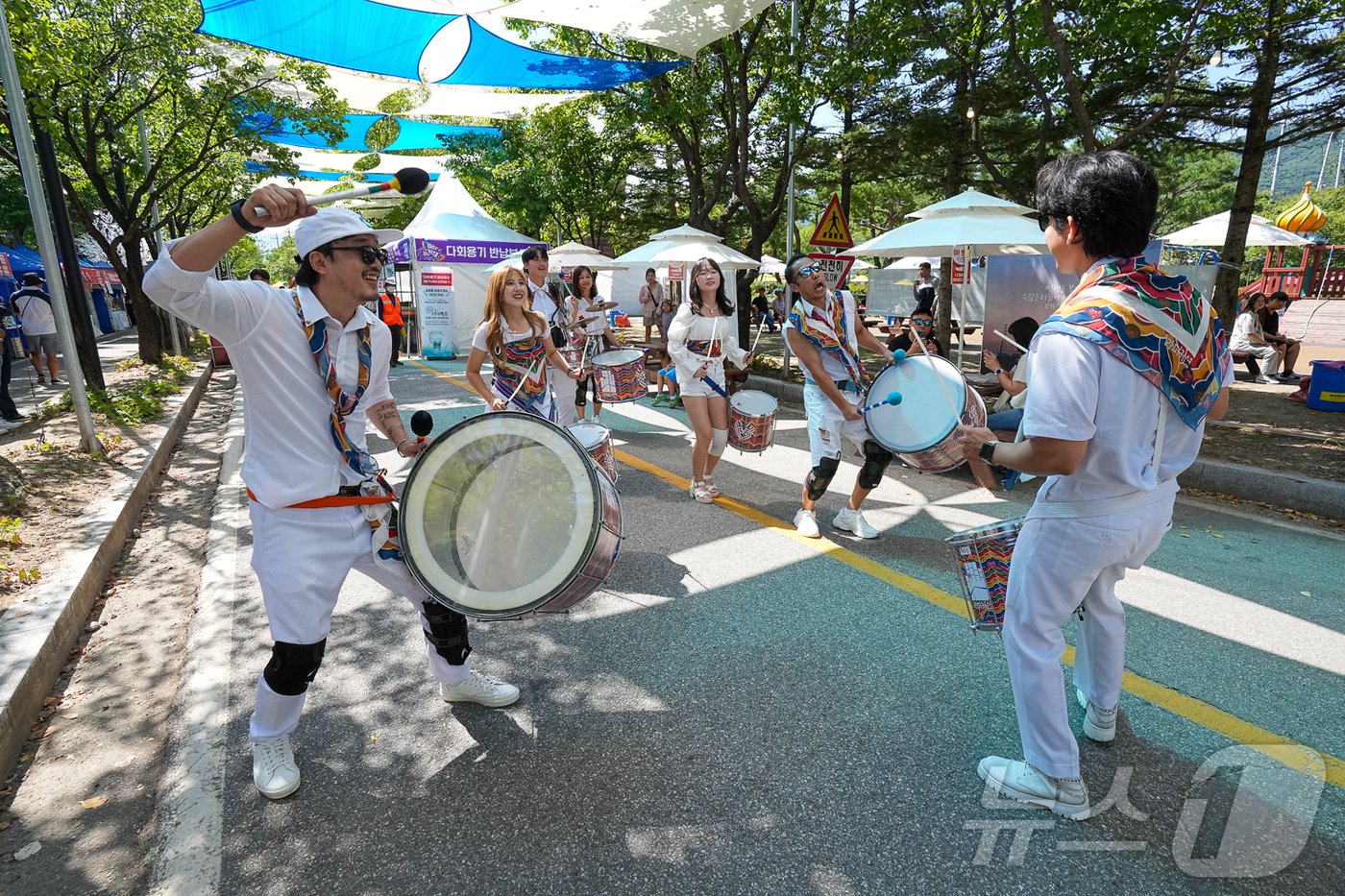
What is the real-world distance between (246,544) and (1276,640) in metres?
5.98

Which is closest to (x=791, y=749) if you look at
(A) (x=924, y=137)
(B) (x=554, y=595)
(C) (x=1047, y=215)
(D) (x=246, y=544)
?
(B) (x=554, y=595)

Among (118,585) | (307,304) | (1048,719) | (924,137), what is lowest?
(118,585)

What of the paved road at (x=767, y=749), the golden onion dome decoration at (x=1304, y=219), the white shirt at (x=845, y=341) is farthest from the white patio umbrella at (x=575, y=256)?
the golden onion dome decoration at (x=1304, y=219)

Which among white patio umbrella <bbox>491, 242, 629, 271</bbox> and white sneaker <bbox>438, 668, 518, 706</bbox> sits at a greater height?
white patio umbrella <bbox>491, 242, 629, 271</bbox>

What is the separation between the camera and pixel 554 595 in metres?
2.33

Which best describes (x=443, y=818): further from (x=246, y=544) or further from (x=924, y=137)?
(x=924, y=137)

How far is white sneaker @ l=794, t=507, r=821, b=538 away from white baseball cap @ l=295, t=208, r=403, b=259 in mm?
3389

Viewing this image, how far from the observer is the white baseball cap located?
90.4 inches

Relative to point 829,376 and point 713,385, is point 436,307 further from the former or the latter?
point 829,376

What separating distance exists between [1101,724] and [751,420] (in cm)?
307

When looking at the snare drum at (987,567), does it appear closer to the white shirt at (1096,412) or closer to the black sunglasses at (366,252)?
the white shirt at (1096,412)

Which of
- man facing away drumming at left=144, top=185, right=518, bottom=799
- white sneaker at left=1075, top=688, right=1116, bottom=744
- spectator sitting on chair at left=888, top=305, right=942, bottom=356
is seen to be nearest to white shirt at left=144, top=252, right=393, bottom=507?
man facing away drumming at left=144, top=185, right=518, bottom=799

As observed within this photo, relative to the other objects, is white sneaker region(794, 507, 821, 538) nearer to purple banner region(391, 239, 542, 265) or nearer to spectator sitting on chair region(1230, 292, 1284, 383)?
spectator sitting on chair region(1230, 292, 1284, 383)

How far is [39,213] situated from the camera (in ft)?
21.4
